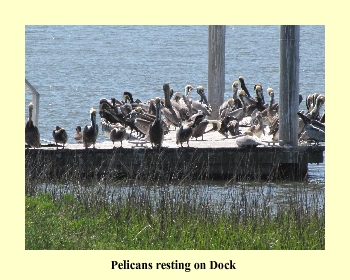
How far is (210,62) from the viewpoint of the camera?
965 inches

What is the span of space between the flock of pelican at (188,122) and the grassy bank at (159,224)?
14.7ft

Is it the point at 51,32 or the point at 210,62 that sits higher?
the point at 51,32

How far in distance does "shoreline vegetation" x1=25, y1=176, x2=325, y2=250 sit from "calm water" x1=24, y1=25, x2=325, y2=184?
22.6 feet

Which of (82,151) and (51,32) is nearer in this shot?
(82,151)

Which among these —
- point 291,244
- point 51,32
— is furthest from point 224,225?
point 51,32

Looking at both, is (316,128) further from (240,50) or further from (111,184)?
(240,50)

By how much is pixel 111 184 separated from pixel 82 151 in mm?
3740

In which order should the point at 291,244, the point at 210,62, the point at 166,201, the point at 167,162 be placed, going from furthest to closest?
the point at 210,62 → the point at 167,162 → the point at 166,201 → the point at 291,244

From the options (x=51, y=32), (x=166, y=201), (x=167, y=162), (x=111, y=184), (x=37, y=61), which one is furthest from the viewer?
(x=51, y=32)

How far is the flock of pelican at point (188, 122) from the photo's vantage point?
58.3 ft

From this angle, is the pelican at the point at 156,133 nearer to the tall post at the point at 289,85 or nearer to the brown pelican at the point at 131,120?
the brown pelican at the point at 131,120

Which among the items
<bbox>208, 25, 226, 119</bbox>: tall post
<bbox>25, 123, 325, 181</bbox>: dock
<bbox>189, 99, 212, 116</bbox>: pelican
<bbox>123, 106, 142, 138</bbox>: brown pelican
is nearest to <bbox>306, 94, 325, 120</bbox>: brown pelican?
<bbox>25, 123, 325, 181</bbox>: dock

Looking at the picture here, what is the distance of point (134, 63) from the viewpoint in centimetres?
4581

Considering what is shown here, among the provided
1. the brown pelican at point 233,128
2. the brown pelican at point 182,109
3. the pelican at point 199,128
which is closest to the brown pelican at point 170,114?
the brown pelican at point 182,109
